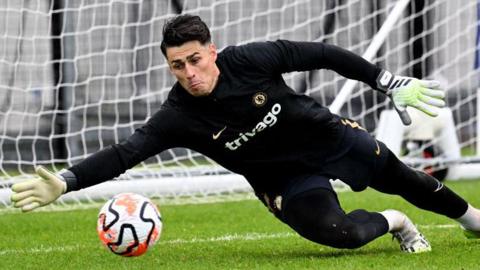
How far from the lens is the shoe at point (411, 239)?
20.7 ft

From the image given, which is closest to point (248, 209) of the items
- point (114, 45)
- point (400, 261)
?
point (114, 45)

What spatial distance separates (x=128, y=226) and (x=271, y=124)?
95cm

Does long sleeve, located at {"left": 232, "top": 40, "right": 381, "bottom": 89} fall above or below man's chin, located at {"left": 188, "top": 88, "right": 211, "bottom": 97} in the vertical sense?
above

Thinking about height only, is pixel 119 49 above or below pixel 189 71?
below

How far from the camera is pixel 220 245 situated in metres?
7.09

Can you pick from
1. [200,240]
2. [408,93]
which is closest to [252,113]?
[408,93]

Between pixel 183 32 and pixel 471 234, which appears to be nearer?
pixel 183 32

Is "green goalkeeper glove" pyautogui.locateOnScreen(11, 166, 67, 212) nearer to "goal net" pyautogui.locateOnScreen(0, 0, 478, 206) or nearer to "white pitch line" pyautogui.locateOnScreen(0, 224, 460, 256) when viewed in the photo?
"white pitch line" pyautogui.locateOnScreen(0, 224, 460, 256)

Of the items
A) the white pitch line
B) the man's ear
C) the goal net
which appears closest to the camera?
the man's ear

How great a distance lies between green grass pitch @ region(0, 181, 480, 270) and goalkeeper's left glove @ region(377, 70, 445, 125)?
822mm

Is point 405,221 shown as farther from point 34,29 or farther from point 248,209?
point 34,29

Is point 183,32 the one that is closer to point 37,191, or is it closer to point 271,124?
point 271,124

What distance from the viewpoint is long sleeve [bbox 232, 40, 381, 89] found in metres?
6.00

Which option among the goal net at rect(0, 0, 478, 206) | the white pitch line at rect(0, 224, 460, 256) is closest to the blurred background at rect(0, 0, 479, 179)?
the goal net at rect(0, 0, 478, 206)
